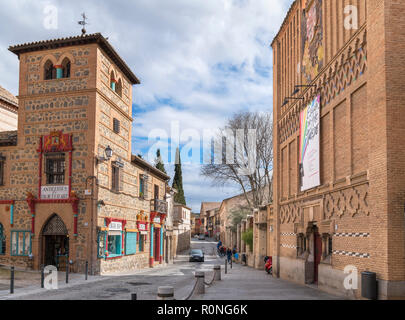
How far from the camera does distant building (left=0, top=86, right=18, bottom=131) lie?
1091 inches

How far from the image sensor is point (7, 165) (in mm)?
23938

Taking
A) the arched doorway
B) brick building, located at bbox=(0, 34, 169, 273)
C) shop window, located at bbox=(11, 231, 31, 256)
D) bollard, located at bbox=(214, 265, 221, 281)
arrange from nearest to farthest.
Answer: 1. bollard, located at bbox=(214, 265, 221, 281)
2. brick building, located at bbox=(0, 34, 169, 273)
3. the arched doorway
4. shop window, located at bbox=(11, 231, 31, 256)

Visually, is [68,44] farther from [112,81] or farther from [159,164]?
[159,164]

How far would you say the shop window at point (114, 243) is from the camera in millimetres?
24153

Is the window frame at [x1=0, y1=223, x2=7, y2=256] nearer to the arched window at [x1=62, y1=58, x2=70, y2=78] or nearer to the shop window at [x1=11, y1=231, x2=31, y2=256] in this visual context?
the shop window at [x1=11, y1=231, x2=31, y2=256]

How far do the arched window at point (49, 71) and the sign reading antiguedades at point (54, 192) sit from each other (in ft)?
20.4

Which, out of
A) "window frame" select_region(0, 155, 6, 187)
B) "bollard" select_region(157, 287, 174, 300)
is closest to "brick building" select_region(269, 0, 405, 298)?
"bollard" select_region(157, 287, 174, 300)

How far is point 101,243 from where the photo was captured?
22562 mm

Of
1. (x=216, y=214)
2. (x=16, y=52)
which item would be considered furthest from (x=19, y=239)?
(x=216, y=214)

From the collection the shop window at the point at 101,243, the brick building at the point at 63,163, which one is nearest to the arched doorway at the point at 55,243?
the brick building at the point at 63,163

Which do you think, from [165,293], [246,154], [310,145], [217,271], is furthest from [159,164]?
[165,293]

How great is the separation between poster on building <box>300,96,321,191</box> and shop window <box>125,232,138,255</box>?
1264cm

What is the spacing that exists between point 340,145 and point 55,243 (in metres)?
15.7
